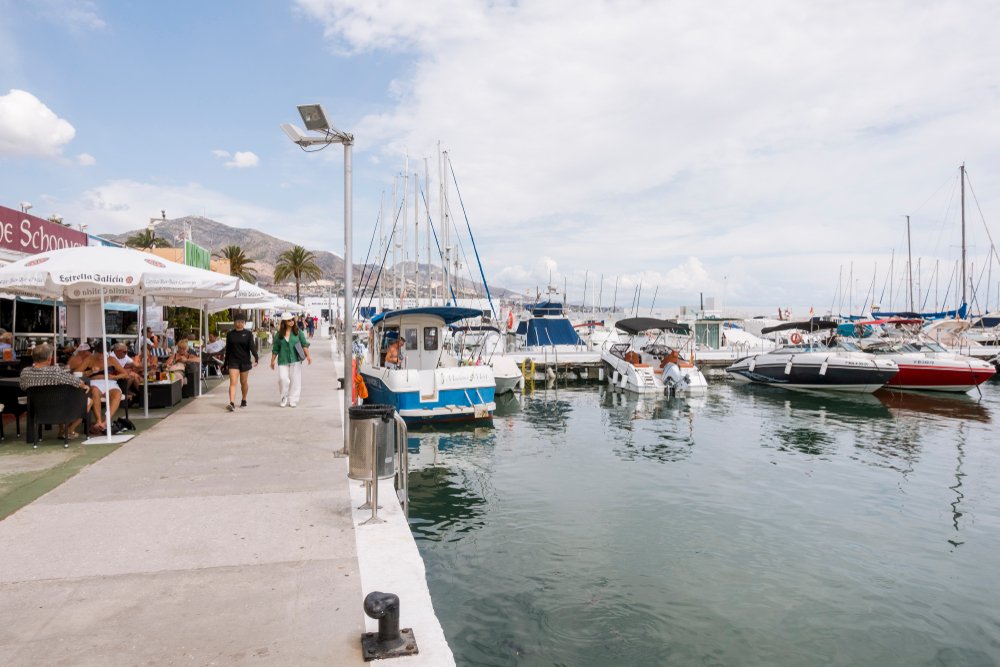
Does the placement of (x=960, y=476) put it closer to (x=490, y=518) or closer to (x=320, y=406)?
(x=490, y=518)

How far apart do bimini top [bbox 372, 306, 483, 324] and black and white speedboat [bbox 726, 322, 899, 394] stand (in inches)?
673

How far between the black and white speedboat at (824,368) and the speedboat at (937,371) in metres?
1.27

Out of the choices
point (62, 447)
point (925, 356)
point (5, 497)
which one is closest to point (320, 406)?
point (62, 447)

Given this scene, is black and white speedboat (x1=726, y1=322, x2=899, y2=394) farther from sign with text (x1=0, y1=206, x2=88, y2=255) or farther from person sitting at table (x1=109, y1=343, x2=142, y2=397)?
sign with text (x1=0, y1=206, x2=88, y2=255)

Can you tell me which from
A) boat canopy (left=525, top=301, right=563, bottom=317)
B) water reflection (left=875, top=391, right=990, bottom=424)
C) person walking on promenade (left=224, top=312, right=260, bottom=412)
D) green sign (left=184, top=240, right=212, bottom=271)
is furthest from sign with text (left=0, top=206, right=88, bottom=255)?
water reflection (left=875, top=391, right=990, bottom=424)

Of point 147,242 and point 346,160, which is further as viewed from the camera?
point 147,242

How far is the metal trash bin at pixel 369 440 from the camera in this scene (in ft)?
19.7

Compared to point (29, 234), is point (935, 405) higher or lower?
lower

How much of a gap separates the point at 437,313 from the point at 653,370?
13.2 meters

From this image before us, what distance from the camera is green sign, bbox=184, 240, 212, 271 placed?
2594cm

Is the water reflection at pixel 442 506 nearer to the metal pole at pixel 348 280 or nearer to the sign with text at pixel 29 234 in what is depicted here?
the metal pole at pixel 348 280

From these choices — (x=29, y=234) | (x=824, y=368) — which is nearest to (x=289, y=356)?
(x=29, y=234)

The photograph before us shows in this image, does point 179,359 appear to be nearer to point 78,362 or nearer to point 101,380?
point 78,362

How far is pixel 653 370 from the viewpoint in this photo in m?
27.6
